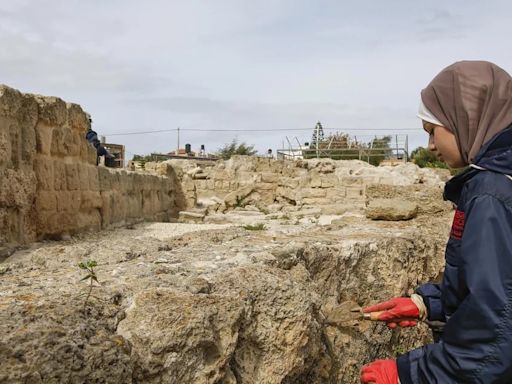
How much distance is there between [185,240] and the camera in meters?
3.86

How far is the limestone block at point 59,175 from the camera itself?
4973 mm

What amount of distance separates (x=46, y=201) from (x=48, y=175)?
0.26m

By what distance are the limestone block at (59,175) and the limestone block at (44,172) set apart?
48 mm

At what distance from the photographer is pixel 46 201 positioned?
4785 millimetres

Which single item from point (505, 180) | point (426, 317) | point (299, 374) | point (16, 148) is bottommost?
point (299, 374)

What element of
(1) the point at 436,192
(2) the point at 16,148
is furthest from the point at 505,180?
(1) the point at 436,192

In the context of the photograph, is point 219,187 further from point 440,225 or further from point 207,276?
point 207,276

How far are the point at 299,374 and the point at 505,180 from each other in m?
1.53

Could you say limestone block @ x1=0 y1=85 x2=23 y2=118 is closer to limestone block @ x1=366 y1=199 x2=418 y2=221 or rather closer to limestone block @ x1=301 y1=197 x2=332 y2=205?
limestone block @ x1=366 y1=199 x2=418 y2=221

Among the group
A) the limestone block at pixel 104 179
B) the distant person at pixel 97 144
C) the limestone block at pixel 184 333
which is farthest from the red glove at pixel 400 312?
the distant person at pixel 97 144

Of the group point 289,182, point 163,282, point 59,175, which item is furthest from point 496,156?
point 289,182

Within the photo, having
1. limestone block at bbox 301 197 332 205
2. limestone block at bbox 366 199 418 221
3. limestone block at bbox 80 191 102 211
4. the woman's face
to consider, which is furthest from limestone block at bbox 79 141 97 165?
limestone block at bbox 301 197 332 205

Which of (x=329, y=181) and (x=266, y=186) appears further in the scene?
(x=266, y=186)

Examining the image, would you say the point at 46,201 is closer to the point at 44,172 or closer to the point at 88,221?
the point at 44,172
